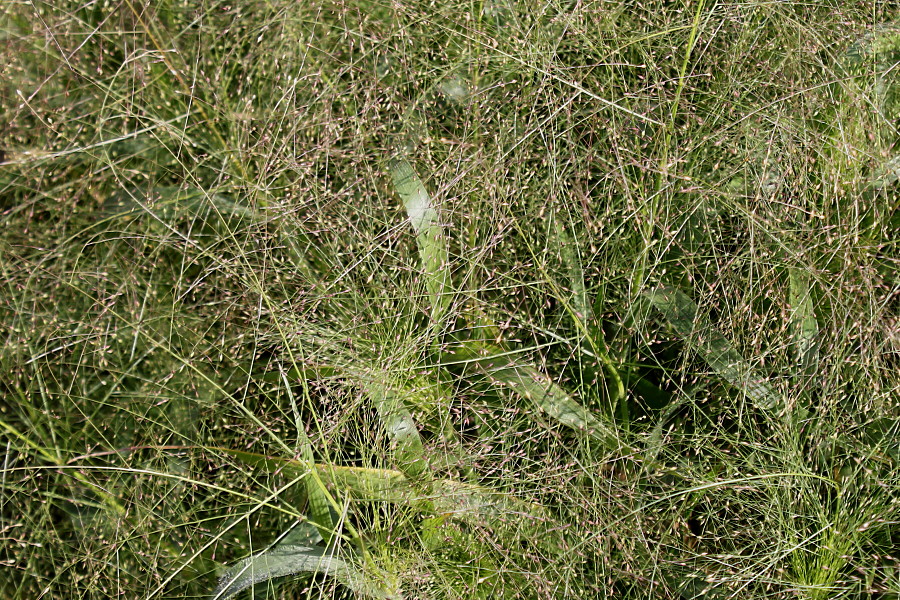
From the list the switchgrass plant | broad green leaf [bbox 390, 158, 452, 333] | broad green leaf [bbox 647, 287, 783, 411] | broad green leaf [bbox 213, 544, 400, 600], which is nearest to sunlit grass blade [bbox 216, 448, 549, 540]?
the switchgrass plant

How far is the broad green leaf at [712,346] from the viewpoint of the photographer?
4.63ft

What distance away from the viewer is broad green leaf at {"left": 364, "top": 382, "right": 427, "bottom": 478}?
143 centimetres

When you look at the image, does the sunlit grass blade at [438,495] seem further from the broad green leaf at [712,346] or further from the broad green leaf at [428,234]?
the broad green leaf at [712,346]

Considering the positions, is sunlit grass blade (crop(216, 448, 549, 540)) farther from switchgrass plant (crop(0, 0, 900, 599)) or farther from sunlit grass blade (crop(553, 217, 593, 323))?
sunlit grass blade (crop(553, 217, 593, 323))

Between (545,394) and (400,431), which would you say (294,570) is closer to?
(400,431)

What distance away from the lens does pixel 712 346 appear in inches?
57.2

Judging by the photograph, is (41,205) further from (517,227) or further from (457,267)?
(517,227)

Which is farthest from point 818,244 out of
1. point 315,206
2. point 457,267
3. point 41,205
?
point 41,205

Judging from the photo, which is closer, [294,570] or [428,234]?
[294,570]

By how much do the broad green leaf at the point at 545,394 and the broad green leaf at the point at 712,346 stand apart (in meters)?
0.23

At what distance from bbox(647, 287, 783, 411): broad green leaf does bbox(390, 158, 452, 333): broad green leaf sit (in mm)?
391

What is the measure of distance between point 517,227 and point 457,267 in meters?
0.17

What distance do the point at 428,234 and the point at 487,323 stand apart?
0.68 ft

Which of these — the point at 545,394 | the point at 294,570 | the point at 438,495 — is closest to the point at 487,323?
the point at 545,394
